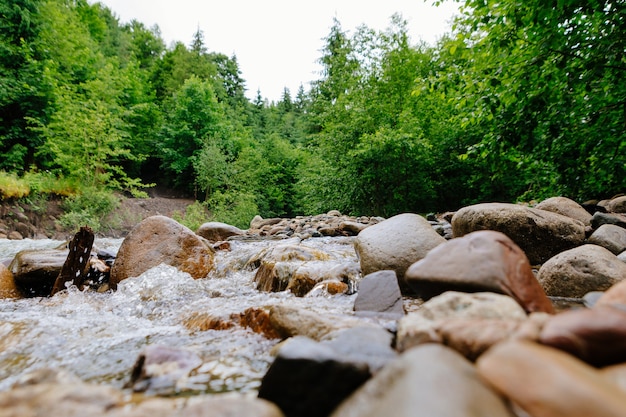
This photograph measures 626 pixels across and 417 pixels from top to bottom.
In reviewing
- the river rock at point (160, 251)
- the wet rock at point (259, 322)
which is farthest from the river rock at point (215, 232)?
the wet rock at point (259, 322)

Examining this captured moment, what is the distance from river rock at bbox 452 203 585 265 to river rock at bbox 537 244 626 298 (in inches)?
32.9

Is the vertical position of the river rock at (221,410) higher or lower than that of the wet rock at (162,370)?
higher

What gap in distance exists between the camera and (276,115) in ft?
132

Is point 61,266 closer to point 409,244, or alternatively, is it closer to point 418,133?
point 409,244

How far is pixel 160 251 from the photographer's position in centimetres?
511

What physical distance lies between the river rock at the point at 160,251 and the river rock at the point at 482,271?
399cm

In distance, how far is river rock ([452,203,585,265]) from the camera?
395 centimetres

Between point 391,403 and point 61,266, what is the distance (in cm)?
552

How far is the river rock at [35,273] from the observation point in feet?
15.3

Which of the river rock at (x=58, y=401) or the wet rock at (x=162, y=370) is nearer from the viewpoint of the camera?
the river rock at (x=58, y=401)

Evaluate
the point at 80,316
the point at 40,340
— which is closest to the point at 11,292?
the point at 80,316

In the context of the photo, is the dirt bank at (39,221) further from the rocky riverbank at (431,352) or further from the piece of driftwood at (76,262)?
the rocky riverbank at (431,352)

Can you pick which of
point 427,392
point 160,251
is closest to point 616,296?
point 427,392

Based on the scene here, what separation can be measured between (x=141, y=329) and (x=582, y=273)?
398 cm
